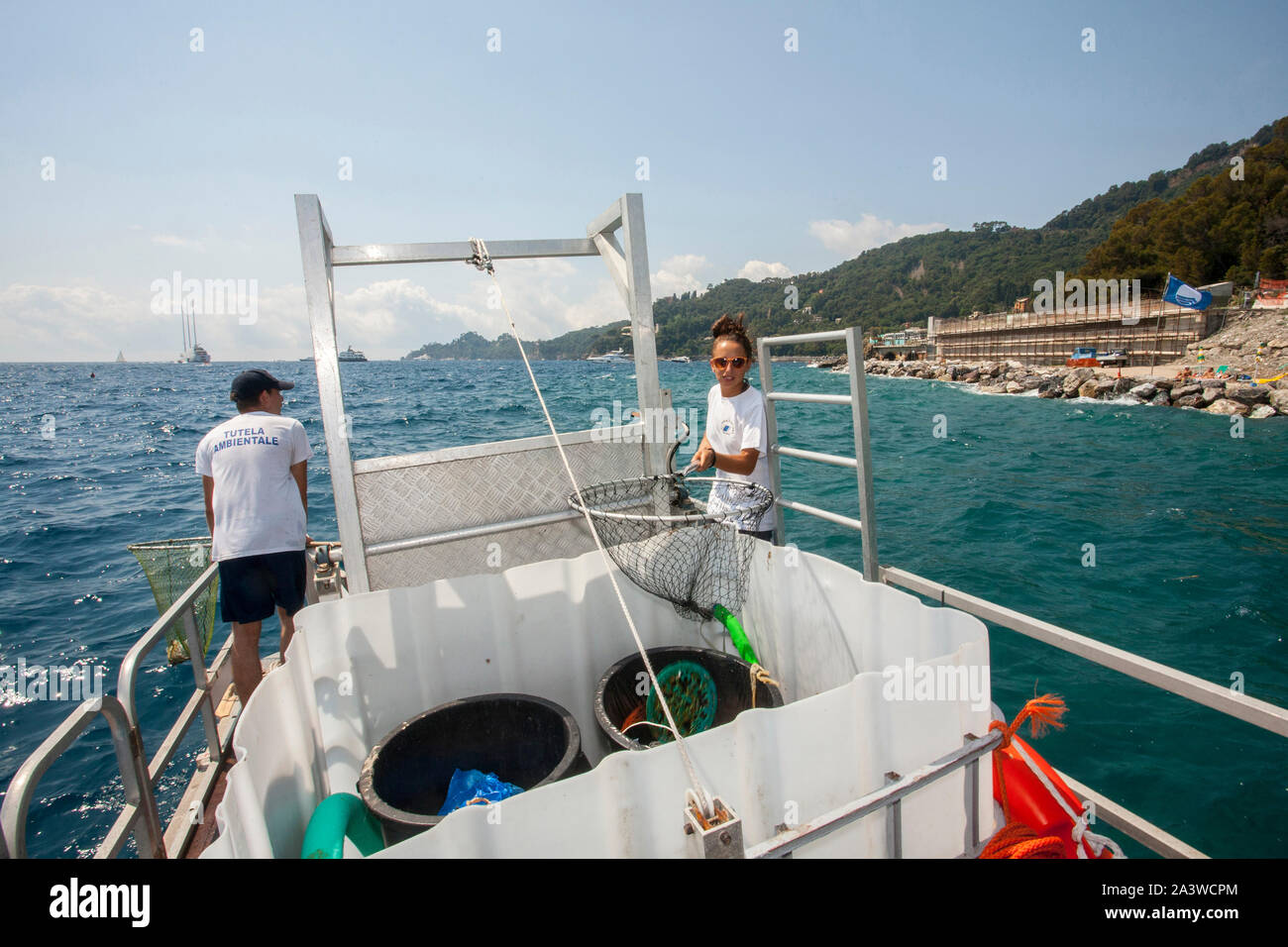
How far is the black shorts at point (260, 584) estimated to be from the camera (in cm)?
352

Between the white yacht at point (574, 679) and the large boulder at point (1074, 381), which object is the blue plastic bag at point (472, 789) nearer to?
the white yacht at point (574, 679)

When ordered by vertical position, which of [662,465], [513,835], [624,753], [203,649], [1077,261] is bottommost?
[203,649]

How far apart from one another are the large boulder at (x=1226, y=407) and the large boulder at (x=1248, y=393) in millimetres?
248

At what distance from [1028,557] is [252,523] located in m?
12.9

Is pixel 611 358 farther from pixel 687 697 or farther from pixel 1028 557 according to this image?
pixel 687 697

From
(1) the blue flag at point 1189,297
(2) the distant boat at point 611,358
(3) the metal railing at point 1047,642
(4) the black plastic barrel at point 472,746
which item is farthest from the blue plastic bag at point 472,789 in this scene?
(2) the distant boat at point 611,358

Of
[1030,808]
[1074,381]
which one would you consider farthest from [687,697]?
[1074,381]

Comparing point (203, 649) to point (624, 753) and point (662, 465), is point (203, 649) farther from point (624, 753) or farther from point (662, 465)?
point (624, 753)

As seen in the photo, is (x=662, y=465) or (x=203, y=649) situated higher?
(x=662, y=465)

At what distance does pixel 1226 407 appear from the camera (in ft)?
93.6
